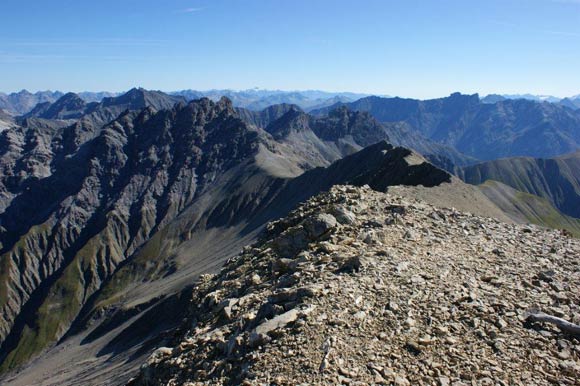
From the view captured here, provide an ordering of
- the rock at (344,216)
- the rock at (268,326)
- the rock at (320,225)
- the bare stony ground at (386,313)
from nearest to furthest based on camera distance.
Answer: the bare stony ground at (386,313)
the rock at (268,326)
the rock at (320,225)
the rock at (344,216)

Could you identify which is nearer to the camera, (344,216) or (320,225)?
(320,225)

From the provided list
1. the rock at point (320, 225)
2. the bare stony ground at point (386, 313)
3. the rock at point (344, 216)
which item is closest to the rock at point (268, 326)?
the bare stony ground at point (386, 313)

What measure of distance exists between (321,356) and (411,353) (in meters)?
3.12

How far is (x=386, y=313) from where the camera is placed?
55.8 ft

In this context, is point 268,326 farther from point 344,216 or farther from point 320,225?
point 344,216

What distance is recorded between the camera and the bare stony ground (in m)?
14.6

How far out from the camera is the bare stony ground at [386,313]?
573 inches

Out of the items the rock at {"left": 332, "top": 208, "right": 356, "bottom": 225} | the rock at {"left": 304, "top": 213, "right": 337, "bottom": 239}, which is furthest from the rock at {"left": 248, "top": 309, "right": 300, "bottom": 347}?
the rock at {"left": 332, "top": 208, "right": 356, "bottom": 225}

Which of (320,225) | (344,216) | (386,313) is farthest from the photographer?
(344,216)

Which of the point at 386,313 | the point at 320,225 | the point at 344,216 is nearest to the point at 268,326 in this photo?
the point at 386,313

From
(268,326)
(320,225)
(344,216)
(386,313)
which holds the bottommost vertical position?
(268,326)

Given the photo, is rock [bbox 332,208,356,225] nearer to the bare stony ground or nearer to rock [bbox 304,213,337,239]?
the bare stony ground

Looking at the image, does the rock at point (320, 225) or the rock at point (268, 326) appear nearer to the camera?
the rock at point (268, 326)

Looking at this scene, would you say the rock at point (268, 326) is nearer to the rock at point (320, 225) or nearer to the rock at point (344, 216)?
the rock at point (320, 225)
